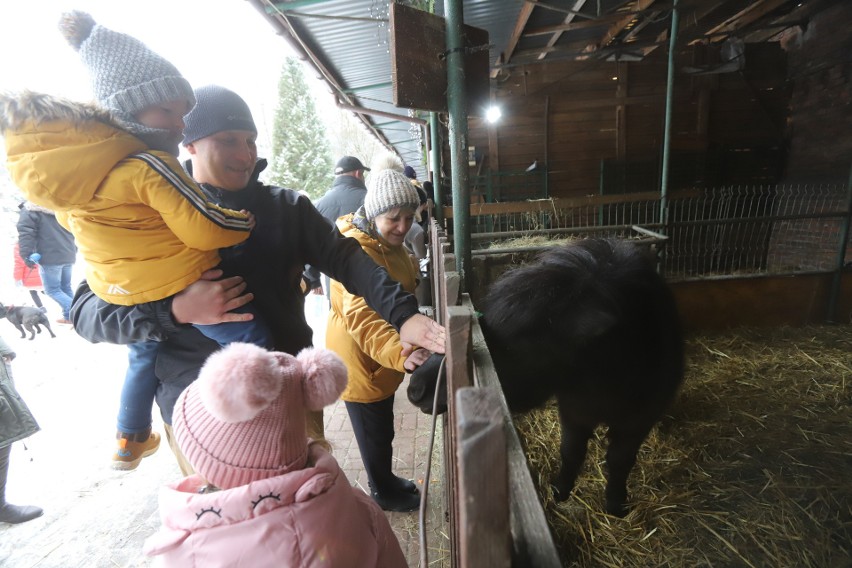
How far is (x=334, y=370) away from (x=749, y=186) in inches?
410

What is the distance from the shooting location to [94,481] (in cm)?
308

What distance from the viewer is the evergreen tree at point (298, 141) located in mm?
26219

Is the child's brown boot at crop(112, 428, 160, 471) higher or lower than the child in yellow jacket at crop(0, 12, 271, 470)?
lower

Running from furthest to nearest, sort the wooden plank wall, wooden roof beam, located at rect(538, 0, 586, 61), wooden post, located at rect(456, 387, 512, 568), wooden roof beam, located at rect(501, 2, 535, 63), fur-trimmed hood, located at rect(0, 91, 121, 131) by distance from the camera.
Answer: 1. the wooden plank wall
2. wooden roof beam, located at rect(538, 0, 586, 61)
3. wooden roof beam, located at rect(501, 2, 535, 63)
4. fur-trimmed hood, located at rect(0, 91, 121, 131)
5. wooden post, located at rect(456, 387, 512, 568)

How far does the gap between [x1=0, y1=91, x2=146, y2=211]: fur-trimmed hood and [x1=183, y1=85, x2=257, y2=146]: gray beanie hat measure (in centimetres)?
25

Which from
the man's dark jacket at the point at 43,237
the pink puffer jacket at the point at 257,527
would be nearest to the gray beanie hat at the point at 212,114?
the pink puffer jacket at the point at 257,527

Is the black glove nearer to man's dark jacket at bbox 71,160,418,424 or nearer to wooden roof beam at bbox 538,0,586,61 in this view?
man's dark jacket at bbox 71,160,418,424

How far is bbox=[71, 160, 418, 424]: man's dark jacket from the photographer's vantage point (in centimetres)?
A: 135

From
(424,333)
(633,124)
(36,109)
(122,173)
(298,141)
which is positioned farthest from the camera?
(298,141)

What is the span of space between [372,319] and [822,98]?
8.51m

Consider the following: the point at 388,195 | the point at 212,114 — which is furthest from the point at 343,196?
the point at 212,114

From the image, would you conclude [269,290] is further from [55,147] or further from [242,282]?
[55,147]

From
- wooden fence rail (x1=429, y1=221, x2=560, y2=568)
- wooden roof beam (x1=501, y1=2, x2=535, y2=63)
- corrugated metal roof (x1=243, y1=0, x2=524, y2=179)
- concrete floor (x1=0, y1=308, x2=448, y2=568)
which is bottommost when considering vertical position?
concrete floor (x1=0, y1=308, x2=448, y2=568)

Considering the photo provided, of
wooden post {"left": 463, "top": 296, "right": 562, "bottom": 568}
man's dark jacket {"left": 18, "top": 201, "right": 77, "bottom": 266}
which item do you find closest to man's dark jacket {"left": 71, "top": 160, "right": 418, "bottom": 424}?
wooden post {"left": 463, "top": 296, "right": 562, "bottom": 568}
